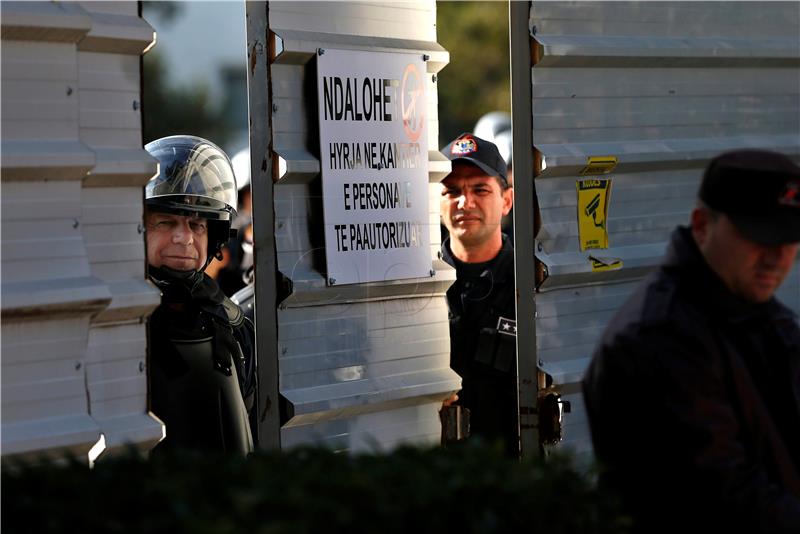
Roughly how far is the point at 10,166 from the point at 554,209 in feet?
8.26

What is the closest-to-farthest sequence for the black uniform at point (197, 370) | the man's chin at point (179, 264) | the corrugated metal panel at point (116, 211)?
the corrugated metal panel at point (116, 211) < the black uniform at point (197, 370) < the man's chin at point (179, 264)

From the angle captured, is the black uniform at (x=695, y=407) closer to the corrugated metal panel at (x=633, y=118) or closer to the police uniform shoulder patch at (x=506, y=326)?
the corrugated metal panel at (x=633, y=118)

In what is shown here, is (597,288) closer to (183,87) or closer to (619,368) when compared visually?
(619,368)

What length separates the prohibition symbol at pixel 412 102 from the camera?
216 inches

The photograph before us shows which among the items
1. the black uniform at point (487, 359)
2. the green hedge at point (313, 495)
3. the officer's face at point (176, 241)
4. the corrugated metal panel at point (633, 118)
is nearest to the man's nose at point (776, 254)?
the green hedge at point (313, 495)

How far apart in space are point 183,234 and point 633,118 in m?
2.02

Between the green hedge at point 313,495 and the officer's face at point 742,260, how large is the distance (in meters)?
0.71

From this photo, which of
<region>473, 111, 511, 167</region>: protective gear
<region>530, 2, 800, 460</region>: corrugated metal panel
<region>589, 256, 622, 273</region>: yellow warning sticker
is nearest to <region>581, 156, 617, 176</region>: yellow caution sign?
<region>530, 2, 800, 460</region>: corrugated metal panel

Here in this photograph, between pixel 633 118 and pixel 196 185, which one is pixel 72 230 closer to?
pixel 196 185

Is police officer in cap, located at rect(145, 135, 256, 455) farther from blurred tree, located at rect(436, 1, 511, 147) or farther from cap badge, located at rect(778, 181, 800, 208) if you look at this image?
blurred tree, located at rect(436, 1, 511, 147)

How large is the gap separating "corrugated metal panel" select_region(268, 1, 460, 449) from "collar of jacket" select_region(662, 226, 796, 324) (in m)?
1.76

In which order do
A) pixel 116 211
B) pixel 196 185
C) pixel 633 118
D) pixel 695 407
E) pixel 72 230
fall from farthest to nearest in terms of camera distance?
pixel 633 118 → pixel 196 185 → pixel 116 211 → pixel 72 230 → pixel 695 407

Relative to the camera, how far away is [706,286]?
372 cm

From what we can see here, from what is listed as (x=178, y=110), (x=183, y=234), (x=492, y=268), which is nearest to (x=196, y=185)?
(x=183, y=234)
